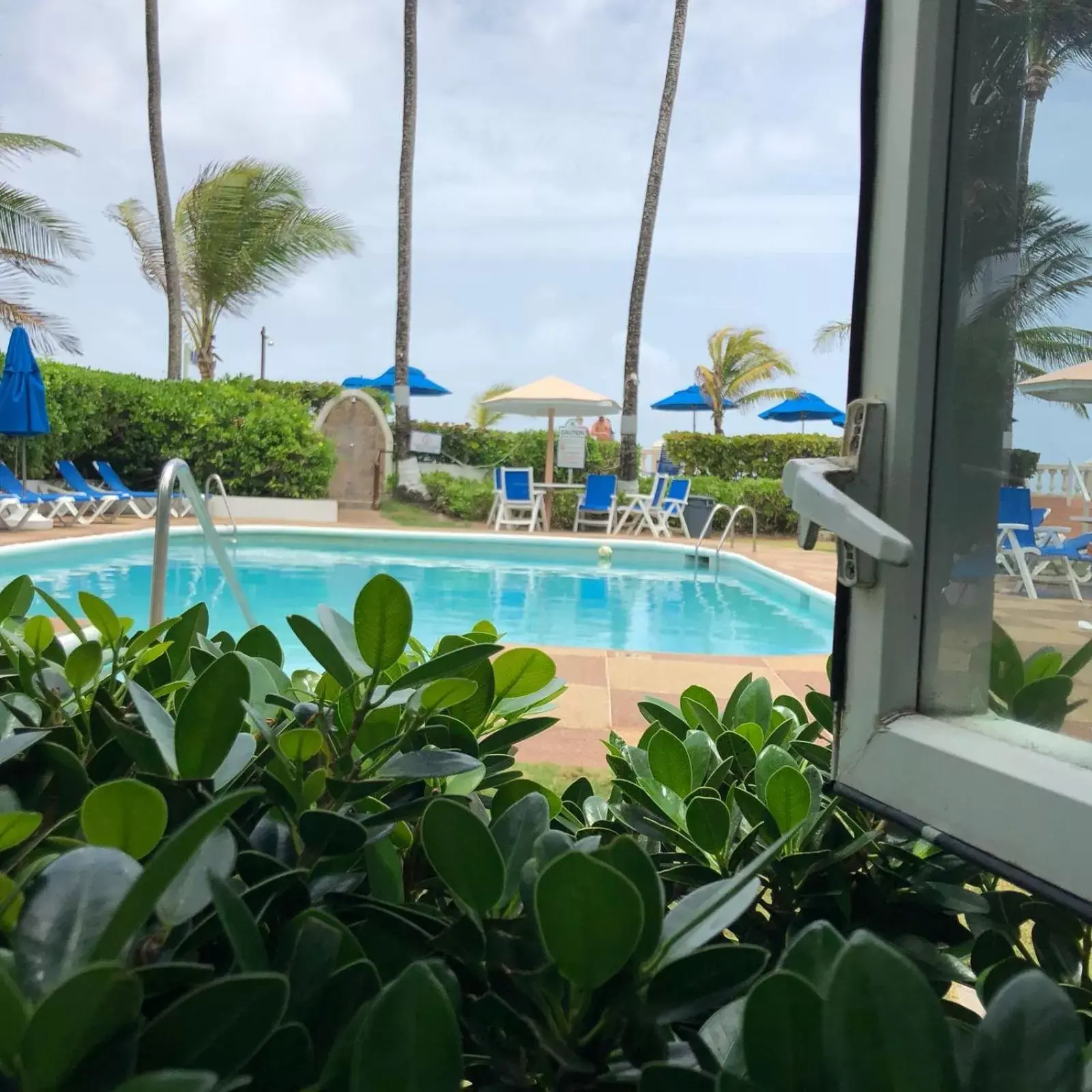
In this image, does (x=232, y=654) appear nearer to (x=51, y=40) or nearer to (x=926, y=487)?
(x=926, y=487)

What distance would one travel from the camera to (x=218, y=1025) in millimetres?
389

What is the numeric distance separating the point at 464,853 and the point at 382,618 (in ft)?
0.67

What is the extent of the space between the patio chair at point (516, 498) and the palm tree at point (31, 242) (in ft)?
27.6

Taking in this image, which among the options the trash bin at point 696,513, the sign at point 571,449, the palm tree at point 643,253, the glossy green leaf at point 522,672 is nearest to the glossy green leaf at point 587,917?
the glossy green leaf at point 522,672

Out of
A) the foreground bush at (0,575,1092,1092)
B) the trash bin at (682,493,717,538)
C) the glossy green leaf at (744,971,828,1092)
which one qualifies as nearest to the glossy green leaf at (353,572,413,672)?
the foreground bush at (0,575,1092,1092)

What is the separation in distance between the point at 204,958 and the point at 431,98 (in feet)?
110

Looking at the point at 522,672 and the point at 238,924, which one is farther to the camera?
the point at 522,672

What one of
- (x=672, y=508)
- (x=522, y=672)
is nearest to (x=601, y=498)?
(x=672, y=508)

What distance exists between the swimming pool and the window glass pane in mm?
4989

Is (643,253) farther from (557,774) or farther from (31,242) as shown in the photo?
(557,774)

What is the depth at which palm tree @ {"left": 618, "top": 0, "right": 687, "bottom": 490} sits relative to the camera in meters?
15.5

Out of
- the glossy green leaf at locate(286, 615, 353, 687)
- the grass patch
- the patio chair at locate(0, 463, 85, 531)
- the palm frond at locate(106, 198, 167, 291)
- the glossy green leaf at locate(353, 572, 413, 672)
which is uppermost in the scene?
the palm frond at locate(106, 198, 167, 291)

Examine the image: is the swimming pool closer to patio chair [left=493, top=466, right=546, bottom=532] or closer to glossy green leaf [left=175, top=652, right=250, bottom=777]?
patio chair [left=493, top=466, right=546, bottom=532]

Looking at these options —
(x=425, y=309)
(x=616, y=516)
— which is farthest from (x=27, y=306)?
(x=425, y=309)
